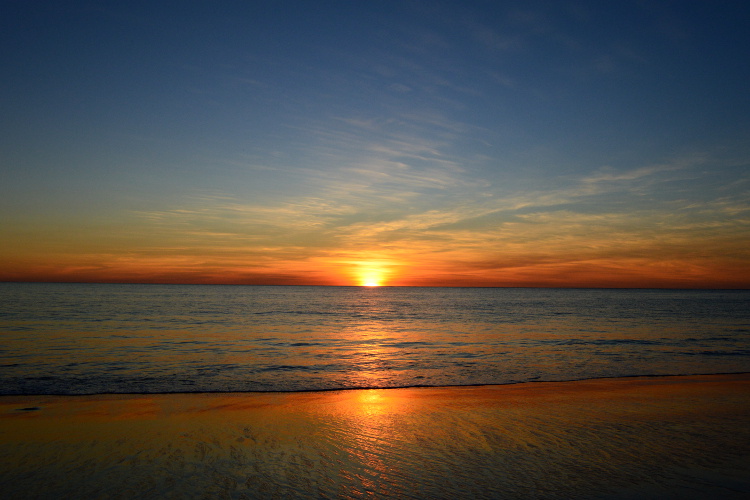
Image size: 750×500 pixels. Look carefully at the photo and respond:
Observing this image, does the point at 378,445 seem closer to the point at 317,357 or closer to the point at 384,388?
the point at 384,388

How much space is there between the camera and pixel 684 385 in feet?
45.8

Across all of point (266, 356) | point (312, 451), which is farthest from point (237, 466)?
point (266, 356)

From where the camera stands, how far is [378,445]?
314 inches

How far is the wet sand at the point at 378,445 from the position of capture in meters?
6.17

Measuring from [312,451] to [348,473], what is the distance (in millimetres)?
1245

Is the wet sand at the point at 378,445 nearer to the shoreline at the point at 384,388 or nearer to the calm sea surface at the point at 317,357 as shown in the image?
the shoreline at the point at 384,388

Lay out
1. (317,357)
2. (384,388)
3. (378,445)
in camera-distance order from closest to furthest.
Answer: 1. (378,445)
2. (384,388)
3. (317,357)

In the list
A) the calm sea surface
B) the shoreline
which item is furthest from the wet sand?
the calm sea surface

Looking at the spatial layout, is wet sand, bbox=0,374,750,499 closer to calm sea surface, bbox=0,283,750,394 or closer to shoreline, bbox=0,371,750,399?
shoreline, bbox=0,371,750,399

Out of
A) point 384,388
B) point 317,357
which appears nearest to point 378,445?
point 384,388

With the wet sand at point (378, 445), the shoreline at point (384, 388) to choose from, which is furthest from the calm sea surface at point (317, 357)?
the wet sand at point (378, 445)

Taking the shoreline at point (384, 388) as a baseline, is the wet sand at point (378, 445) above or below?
above

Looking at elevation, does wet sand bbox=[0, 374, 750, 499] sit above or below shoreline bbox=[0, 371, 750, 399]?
above

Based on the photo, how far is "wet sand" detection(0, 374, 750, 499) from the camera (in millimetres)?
6172
